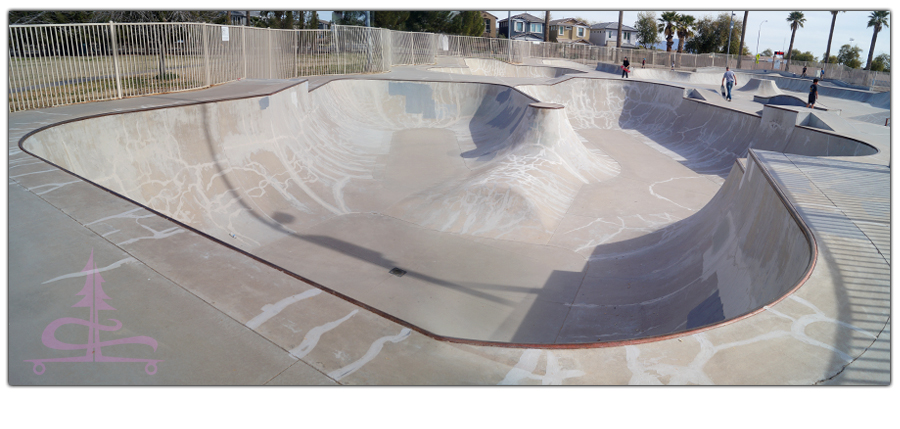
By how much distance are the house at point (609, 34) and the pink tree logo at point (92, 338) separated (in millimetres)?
80399

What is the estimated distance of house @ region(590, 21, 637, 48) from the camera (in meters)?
77.9

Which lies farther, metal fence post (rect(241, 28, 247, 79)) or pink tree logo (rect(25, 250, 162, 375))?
metal fence post (rect(241, 28, 247, 79))

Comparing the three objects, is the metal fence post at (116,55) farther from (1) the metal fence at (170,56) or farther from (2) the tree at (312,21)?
(2) the tree at (312,21)

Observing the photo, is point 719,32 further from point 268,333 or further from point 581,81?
point 268,333

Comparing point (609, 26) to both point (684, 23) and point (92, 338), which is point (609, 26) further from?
point (92, 338)

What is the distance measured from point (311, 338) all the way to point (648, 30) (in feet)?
247

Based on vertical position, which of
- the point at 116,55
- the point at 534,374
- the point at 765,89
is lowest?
the point at 534,374

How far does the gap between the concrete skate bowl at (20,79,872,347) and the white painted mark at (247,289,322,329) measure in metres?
0.08

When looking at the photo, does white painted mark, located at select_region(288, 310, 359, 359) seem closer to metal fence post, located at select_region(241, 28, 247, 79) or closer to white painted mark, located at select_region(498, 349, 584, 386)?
white painted mark, located at select_region(498, 349, 584, 386)

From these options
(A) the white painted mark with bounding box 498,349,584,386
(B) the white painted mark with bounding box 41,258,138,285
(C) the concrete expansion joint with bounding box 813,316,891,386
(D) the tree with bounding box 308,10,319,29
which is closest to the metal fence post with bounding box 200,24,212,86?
(B) the white painted mark with bounding box 41,258,138,285

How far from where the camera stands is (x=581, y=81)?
76.7 feet

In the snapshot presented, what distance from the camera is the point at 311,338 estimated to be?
321 cm

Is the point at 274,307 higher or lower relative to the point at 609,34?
lower

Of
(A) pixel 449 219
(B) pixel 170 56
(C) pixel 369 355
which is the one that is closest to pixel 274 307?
(C) pixel 369 355
